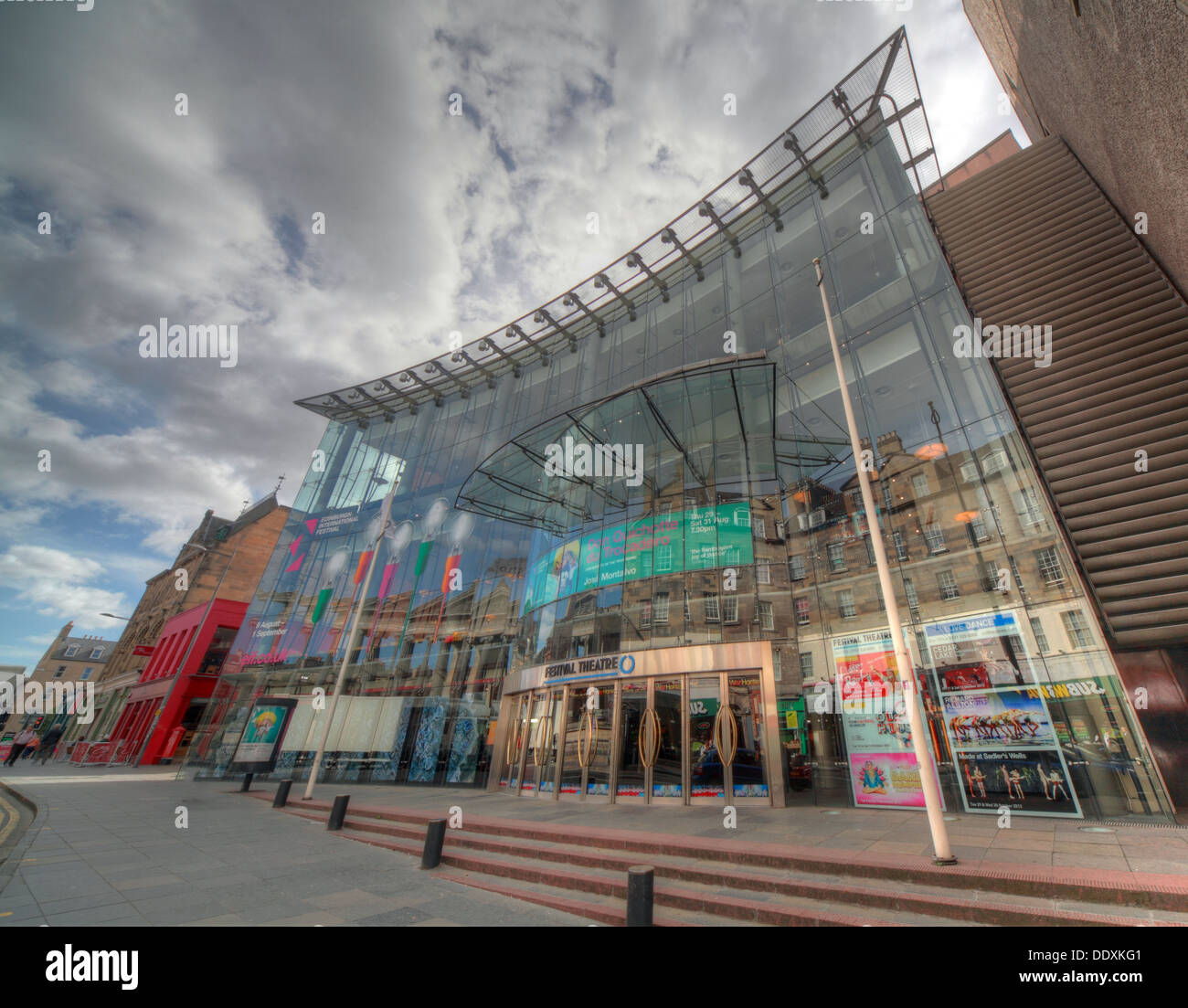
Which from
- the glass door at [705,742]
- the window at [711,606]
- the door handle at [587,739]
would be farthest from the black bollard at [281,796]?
the window at [711,606]

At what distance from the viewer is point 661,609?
1394 centimetres

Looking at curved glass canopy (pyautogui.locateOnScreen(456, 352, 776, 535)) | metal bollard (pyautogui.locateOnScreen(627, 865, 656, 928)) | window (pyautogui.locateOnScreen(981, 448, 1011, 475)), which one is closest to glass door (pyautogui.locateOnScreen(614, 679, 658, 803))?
curved glass canopy (pyautogui.locateOnScreen(456, 352, 776, 535))

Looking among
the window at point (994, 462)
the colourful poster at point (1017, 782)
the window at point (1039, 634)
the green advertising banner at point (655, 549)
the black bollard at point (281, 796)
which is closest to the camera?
the colourful poster at point (1017, 782)

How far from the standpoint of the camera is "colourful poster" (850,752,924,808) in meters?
9.70

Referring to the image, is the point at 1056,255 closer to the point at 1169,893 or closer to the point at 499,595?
the point at 1169,893

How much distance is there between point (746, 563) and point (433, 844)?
9.83 meters

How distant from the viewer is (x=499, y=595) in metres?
21.0

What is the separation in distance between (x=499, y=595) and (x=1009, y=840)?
17.5 metres

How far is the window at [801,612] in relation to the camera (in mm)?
12211

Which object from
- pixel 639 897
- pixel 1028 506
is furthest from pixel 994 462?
pixel 639 897

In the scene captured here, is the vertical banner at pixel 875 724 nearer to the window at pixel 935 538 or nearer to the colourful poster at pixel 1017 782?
the colourful poster at pixel 1017 782

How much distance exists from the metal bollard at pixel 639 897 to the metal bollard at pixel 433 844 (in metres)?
3.90

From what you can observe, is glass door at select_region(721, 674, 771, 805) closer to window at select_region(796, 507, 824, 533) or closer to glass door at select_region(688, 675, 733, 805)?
glass door at select_region(688, 675, 733, 805)
